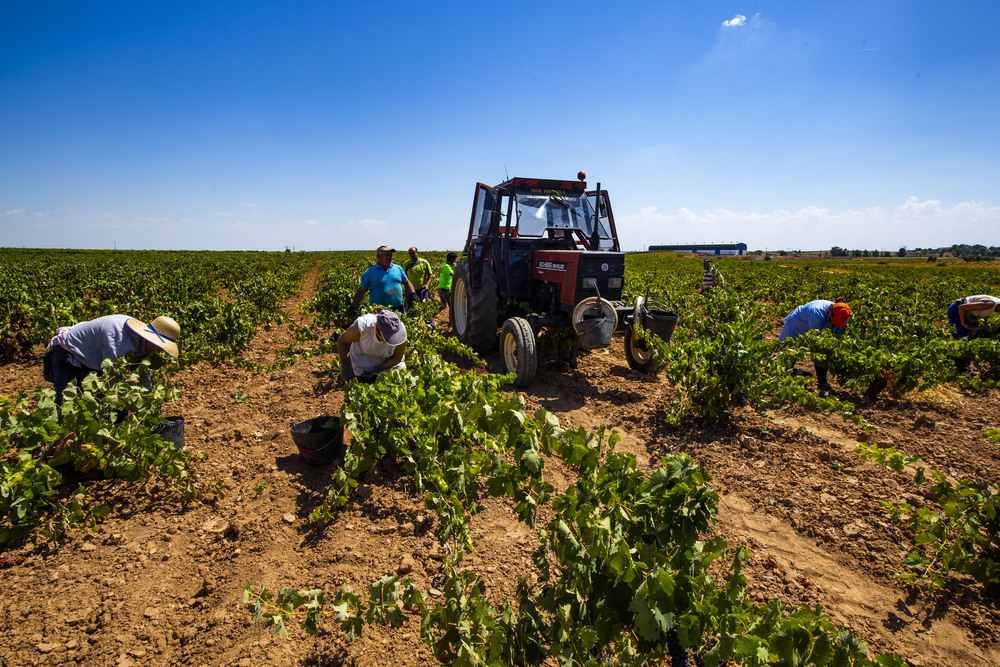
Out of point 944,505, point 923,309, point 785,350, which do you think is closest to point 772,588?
point 944,505

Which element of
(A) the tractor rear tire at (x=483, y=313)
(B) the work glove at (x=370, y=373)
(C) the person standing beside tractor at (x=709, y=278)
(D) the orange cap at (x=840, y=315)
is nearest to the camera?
(B) the work glove at (x=370, y=373)

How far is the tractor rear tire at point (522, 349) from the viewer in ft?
17.2

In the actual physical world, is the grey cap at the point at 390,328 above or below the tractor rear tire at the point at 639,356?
above

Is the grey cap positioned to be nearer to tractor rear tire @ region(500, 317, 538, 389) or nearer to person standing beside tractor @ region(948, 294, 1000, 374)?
tractor rear tire @ region(500, 317, 538, 389)

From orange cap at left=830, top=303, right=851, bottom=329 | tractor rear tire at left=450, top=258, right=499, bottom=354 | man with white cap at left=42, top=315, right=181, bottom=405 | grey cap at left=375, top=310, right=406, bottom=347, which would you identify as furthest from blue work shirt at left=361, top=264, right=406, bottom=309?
orange cap at left=830, top=303, right=851, bottom=329

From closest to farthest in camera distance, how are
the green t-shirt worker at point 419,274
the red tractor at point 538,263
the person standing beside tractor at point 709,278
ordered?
the red tractor at point 538,263
the green t-shirt worker at point 419,274
the person standing beside tractor at point 709,278

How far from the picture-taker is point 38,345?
789 cm

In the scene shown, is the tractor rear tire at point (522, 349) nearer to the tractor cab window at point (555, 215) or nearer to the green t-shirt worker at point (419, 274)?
the tractor cab window at point (555, 215)

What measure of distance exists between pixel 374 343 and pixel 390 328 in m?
0.22

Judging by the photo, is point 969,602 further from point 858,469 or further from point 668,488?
point 668,488

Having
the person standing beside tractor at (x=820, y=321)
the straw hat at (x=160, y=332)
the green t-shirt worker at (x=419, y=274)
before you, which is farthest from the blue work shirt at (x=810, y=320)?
the straw hat at (x=160, y=332)

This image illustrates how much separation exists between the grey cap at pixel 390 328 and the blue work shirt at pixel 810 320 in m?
4.39

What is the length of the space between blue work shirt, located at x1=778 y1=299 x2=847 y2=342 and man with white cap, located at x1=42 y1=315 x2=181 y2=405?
20.5 feet

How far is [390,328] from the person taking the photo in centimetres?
391
